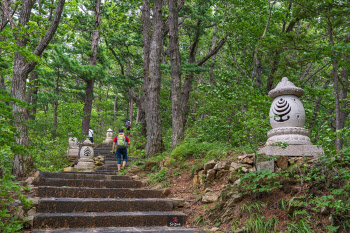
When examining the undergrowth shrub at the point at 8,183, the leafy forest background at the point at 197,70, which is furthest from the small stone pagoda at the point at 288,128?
the undergrowth shrub at the point at 8,183

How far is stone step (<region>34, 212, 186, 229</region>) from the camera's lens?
4.22 meters

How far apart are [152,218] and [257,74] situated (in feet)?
31.5

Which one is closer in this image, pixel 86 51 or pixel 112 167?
pixel 112 167

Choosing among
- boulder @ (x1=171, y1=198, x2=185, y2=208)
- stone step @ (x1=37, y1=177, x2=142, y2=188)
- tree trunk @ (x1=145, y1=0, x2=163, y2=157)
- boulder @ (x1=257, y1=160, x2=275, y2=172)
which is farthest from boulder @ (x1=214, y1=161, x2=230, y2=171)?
tree trunk @ (x1=145, y1=0, x2=163, y2=157)

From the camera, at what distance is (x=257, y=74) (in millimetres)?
12430

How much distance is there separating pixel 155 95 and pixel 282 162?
5775 mm

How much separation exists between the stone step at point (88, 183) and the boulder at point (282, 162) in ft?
12.5

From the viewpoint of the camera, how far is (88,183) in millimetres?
6469

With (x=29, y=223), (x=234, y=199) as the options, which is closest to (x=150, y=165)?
(x=234, y=199)

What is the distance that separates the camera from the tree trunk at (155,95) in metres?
9.18

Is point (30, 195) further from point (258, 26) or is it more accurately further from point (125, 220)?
point (258, 26)

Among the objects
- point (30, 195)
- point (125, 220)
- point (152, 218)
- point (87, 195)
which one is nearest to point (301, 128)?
point (152, 218)

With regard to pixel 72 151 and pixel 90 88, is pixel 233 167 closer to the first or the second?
pixel 72 151

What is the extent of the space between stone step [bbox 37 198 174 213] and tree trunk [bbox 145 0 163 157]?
11.9 feet
